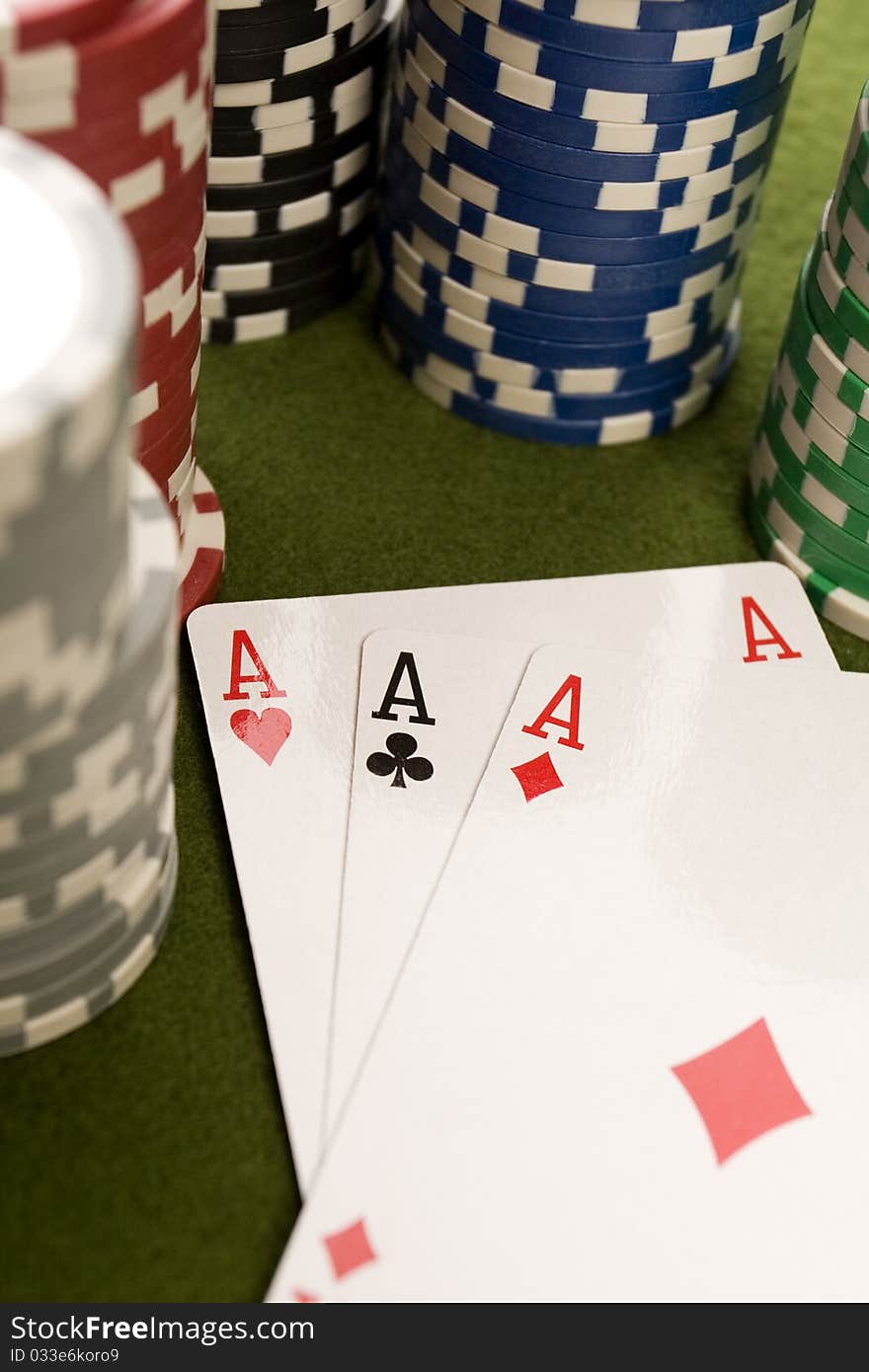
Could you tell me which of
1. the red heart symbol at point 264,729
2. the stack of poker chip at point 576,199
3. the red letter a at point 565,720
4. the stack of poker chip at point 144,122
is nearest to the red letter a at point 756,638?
the red letter a at point 565,720

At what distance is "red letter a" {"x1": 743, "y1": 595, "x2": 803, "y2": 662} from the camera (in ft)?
7.70

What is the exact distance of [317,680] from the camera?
2225 millimetres

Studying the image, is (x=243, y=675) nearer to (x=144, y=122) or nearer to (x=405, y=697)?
(x=405, y=697)

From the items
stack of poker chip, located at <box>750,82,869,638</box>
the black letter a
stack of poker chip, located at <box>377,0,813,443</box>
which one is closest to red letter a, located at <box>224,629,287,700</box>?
the black letter a

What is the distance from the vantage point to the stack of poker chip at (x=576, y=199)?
7.16 feet

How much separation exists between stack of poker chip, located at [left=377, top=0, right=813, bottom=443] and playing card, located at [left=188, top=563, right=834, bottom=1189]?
38 cm

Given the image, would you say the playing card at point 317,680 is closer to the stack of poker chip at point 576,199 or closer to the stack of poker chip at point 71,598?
the stack of poker chip at point 71,598

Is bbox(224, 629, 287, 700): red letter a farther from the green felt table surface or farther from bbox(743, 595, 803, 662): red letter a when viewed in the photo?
bbox(743, 595, 803, 662): red letter a

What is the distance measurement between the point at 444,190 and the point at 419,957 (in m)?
1.14

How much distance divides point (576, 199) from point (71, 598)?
1.23 m

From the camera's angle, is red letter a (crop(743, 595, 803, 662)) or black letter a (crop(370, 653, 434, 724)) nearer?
black letter a (crop(370, 653, 434, 724))

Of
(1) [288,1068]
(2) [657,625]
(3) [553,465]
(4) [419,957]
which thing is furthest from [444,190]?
(1) [288,1068]

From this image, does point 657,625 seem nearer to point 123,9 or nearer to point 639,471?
point 639,471

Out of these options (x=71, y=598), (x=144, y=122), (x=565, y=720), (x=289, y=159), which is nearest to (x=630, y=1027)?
(x=565, y=720)
